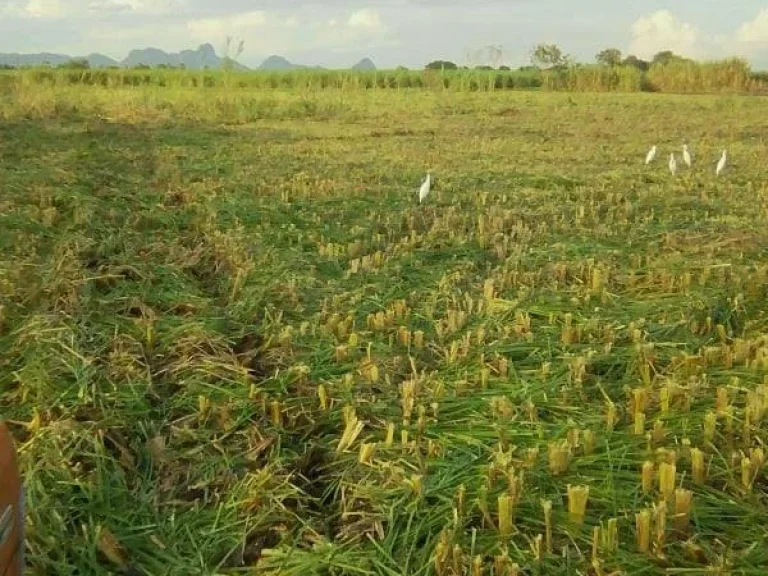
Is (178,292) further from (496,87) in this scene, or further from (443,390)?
(496,87)

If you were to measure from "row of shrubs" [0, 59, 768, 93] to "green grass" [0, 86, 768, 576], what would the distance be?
1656 centimetres

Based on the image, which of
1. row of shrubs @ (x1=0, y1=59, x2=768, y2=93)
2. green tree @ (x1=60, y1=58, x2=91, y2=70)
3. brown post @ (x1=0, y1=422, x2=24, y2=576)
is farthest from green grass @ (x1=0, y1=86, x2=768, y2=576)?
green tree @ (x1=60, y1=58, x2=91, y2=70)

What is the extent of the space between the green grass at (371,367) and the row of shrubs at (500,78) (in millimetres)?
16556

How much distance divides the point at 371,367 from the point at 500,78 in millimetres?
25717

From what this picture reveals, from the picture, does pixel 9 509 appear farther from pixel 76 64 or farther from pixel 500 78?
pixel 76 64

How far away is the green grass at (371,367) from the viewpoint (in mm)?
2553

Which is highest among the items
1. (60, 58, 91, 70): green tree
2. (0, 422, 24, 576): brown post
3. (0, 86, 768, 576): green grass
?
(60, 58, 91, 70): green tree

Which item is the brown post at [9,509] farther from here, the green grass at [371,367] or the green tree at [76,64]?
the green tree at [76,64]

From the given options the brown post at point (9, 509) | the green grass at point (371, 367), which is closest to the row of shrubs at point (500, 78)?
the green grass at point (371, 367)

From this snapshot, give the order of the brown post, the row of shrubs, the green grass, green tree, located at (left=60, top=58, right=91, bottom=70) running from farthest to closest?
green tree, located at (left=60, top=58, right=91, bottom=70), the row of shrubs, the green grass, the brown post

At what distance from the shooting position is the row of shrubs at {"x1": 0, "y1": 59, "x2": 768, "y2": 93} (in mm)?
23734

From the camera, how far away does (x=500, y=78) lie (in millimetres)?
27953

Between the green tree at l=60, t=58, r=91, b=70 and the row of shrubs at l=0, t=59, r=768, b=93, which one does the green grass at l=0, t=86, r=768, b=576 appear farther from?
the green tree at l=60, t=58, r=91, b=70

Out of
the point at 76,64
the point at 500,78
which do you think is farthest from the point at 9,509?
the point at 76,64
